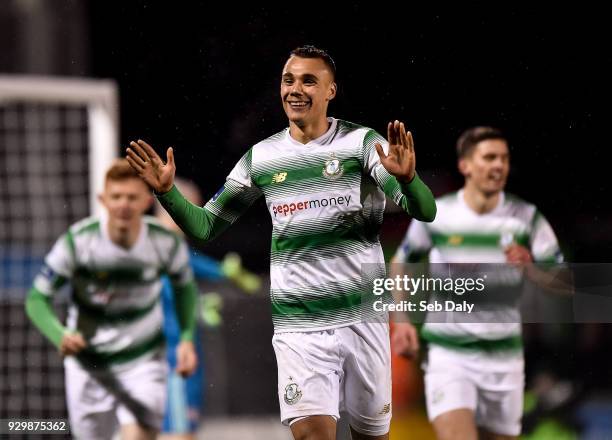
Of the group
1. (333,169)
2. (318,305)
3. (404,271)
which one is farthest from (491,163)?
(318,305)

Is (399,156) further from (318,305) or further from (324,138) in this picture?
(318,305)

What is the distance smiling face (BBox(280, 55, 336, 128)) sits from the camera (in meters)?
3.97

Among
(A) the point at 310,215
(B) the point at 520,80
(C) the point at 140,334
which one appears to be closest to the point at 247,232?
(C) the point at 140,334

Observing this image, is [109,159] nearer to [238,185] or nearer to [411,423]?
[238,185]

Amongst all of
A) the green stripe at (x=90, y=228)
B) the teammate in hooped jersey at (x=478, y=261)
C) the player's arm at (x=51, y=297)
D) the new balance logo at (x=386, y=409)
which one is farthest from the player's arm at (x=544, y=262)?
the player's arm at (x=51, y=297)

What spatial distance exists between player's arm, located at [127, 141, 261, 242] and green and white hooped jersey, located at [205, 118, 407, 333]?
0.18ft

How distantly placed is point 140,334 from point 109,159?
0.87 metres

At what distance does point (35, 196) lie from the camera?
5293 mm

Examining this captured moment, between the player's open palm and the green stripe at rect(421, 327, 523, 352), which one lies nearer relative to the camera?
the green stripe at rect(421, 327, 523, 352)

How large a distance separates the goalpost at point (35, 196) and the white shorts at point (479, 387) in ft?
5.87

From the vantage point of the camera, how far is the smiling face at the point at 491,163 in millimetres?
4996

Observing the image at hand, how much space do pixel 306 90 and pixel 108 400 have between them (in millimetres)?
1951

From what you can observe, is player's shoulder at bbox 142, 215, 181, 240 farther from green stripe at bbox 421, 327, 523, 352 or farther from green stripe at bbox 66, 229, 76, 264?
green stripe at bbox 421, 327, 523, 352

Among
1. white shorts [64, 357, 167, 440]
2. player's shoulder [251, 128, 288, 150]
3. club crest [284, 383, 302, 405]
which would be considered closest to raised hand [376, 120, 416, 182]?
player's shoulder [251, 128, 288, 150]
